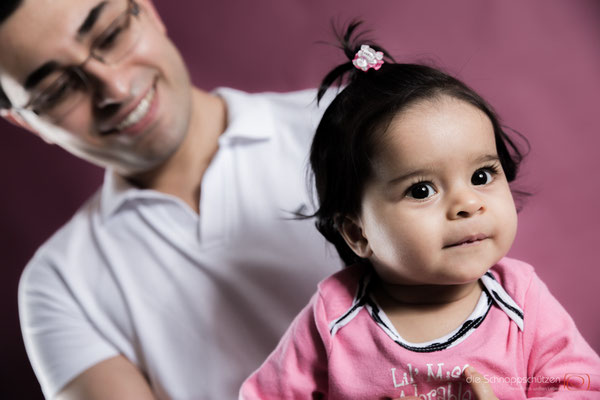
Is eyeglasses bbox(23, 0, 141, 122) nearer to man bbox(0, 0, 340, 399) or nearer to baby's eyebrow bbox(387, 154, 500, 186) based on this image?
man bbox(0, 0, 340, 399)

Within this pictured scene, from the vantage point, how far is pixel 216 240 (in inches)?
64.6

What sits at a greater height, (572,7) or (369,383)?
(572,7)

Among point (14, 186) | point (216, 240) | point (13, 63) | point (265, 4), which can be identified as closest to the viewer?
point (13, 63)

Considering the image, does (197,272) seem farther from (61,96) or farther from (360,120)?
(360,120)

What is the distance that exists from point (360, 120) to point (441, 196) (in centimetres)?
21

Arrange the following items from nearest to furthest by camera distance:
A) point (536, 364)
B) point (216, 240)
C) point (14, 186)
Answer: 1. point (536, 364)
2. point (216, 240)
3. point (14, 186)

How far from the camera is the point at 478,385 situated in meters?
1.00

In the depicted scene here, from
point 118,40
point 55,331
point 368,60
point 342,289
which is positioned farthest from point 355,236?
point 55,331

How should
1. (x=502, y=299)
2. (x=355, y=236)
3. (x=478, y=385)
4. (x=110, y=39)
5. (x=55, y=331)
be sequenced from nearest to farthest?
(x=478, y=385) → (x=502, y=299) → (x=355, y=236) → (x=110, y=39) → (x=55, y=331)

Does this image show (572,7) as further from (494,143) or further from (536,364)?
(536,364)

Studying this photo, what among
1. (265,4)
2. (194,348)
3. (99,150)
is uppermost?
(265,4)

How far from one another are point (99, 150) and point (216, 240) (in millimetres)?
417

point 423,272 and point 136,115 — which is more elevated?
point 136,115

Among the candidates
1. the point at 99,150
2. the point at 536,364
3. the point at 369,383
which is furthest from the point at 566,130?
the point at 99,150
